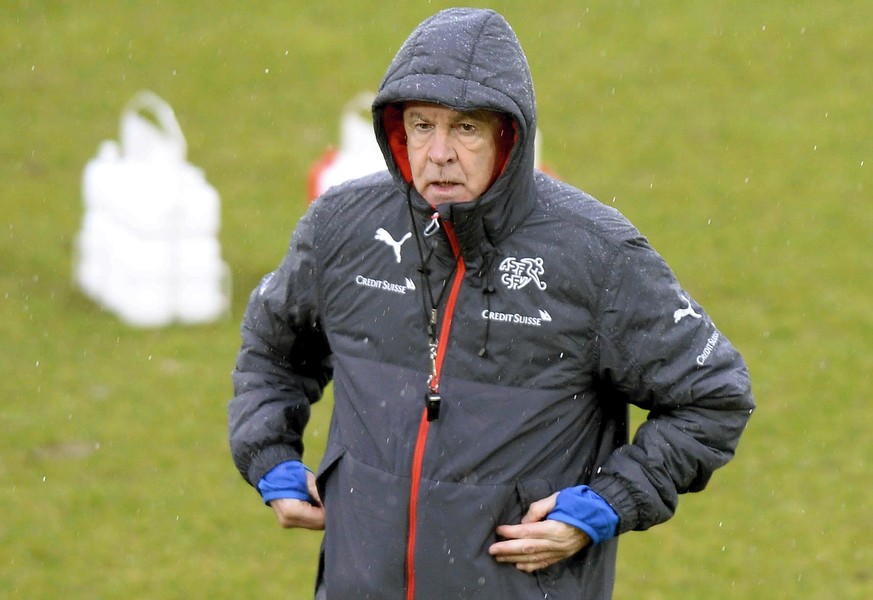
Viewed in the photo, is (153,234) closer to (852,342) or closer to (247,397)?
(852,342)

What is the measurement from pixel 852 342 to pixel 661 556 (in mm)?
2779

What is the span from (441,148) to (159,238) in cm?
580

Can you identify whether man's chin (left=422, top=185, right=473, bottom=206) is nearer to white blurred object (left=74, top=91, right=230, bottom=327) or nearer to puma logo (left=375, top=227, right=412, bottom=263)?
puma logo (left=375, top=227, right=412, bottom=263)

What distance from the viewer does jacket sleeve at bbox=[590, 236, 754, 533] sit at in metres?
3.44

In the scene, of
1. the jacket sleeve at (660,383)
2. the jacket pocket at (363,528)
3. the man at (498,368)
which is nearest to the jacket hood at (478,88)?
the man at (498,368)

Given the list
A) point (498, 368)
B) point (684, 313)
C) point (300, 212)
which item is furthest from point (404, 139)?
point (300, 212)

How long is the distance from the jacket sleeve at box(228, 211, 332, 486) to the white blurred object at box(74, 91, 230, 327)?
5.14m

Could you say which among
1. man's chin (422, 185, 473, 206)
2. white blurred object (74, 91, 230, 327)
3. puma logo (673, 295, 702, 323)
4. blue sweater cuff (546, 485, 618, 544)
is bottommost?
white blurred object (74, 91, 230, 327)

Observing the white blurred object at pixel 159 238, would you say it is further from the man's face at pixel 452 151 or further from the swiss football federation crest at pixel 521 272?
the swiss football federation crest at pixel 521 272

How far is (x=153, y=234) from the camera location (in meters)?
9.02

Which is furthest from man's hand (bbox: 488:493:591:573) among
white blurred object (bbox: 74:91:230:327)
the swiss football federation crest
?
white blurred object (bbox: 74:91:230:327)

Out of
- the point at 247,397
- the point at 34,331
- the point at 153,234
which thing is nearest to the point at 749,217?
the point at 153,234

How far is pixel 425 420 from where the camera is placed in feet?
11.4

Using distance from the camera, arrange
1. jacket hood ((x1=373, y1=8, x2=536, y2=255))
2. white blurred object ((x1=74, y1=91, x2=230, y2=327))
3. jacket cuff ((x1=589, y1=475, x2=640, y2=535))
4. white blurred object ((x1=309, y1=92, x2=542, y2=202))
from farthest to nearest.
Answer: white blurred object ((x1=309, y1=92, x2=542, y2=202))
white blurred object ((x1=74, y1=91, x2=230, y2=327))
jacket cuff ((x1=589, y1=475, x2=640, y2=535))
jacket hood ((x1=373, y1=8, x2=536, y2=255))
